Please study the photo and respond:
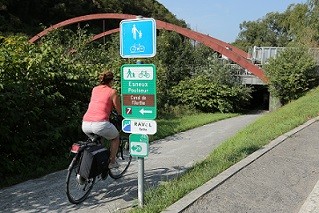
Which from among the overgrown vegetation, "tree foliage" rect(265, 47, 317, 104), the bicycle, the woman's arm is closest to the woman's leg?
the bicycle

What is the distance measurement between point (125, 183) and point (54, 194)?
3.52 feet

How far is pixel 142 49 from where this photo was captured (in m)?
4.14

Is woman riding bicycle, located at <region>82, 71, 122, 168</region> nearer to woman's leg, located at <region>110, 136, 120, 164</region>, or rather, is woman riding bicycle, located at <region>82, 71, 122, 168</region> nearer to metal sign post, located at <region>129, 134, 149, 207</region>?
woman's leg, located at <region>110, 136, 120, 164</region>

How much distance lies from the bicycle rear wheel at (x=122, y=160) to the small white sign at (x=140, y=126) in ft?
5.14

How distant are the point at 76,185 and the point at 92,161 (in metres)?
0.52

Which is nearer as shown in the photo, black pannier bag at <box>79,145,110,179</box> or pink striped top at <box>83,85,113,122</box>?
black pannier bag at <box>79,145,110,179</box>

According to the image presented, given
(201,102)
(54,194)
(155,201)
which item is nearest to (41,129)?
(54,194)

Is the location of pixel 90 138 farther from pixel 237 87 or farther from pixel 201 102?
pixel 237 87

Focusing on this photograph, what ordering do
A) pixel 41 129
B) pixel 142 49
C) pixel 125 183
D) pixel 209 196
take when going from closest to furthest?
pixel 142 49, pixel 209 196, pixel 125 183, pixel 41 129

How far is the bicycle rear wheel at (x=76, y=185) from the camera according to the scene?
15.7 ft

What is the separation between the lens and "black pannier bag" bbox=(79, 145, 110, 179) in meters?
4.78

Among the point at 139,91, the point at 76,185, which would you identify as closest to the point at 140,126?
the point at 139,91

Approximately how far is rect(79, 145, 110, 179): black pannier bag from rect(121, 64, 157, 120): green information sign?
0.82 metres

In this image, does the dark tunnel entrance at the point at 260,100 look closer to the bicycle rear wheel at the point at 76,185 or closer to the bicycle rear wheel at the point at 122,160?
the bicycle rear wheel at the point at 122,160
